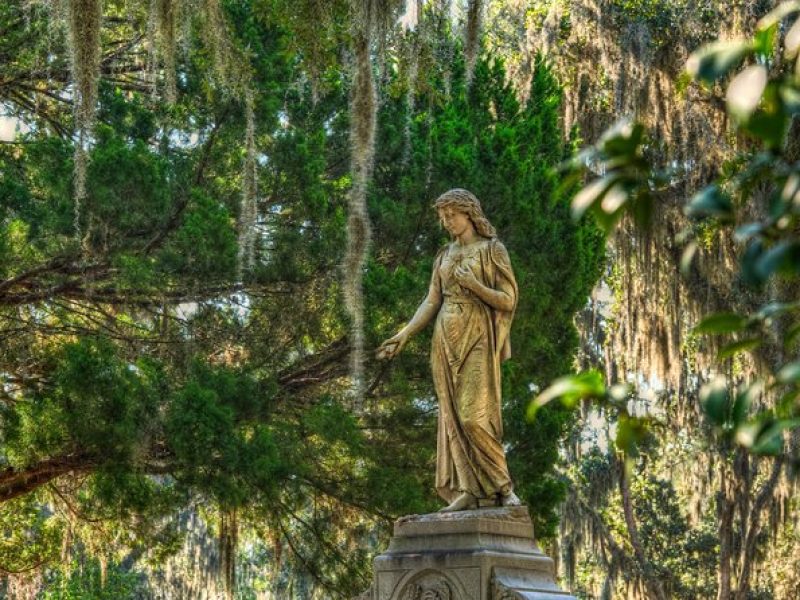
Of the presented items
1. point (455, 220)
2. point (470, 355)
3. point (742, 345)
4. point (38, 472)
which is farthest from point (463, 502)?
point (742, 345)

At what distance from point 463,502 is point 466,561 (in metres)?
0.45

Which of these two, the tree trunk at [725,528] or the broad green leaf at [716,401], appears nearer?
the broad green leaf at [716,401]

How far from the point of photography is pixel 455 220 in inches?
331

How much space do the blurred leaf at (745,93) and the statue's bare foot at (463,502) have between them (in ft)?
21.5

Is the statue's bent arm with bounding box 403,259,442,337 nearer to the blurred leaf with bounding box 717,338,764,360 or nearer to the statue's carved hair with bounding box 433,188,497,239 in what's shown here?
the statue's carved hair with bounding box 433,188,497,239

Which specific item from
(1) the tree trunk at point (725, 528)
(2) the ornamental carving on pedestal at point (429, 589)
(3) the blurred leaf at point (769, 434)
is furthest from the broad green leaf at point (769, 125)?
(1) the tree trunk at point (725, 528)

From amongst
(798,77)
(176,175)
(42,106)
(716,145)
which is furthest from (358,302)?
(716,145)

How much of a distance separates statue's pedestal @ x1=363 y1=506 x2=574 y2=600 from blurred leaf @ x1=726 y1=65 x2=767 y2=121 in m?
6.11

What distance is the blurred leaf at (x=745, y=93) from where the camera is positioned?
5.33 feet

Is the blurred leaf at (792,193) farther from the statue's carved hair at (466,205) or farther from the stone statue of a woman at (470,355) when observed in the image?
the statue's carved hair at (466,205)

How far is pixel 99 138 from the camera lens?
42.1ft

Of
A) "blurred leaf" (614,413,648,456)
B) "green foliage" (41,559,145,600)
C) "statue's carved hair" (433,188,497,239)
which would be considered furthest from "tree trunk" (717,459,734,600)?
"blurred leaf" (614,413,648,456)

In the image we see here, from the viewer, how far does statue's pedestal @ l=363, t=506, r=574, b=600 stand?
7.70 metres

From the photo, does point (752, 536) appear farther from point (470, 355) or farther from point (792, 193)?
point (792, 193)
